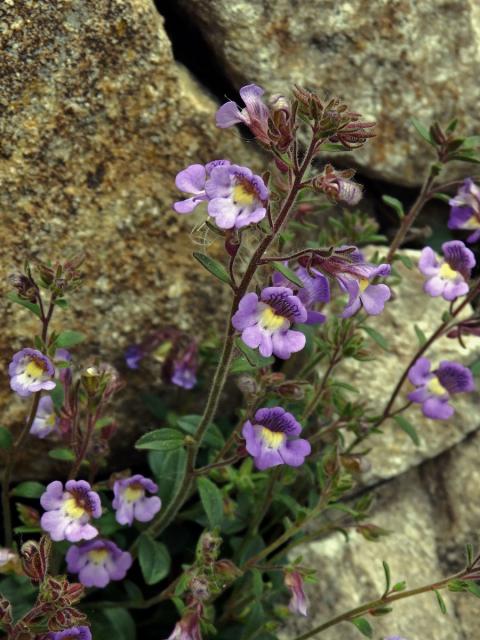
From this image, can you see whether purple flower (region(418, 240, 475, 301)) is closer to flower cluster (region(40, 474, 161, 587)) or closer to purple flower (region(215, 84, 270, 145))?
purple flower (region(215, 84, 270, 145))

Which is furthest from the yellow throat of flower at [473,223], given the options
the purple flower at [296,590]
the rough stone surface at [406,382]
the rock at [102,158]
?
the purple flower at [296,590]

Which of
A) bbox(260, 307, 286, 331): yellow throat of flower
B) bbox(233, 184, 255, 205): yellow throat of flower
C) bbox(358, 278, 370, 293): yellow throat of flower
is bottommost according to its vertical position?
bbox(358, 278, 370, 293): yellow throat of flower

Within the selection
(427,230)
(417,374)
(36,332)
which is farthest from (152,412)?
(427,230)

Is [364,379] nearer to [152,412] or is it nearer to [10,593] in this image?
[152,412]

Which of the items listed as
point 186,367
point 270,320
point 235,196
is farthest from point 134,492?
point 235,196

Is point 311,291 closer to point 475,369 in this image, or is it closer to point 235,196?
point 235,196

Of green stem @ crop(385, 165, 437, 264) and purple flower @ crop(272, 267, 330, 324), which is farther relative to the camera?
green stem @ crop(385, 165, 437, 264)

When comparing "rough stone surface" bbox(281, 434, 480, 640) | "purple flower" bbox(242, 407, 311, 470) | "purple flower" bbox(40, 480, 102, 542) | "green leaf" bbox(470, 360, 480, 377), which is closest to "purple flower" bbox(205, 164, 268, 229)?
"purple flower" bbox(242, 407, 311, 470)

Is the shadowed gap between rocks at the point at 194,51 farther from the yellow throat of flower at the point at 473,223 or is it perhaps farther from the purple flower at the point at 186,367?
the purple flower at the point at 186,367
